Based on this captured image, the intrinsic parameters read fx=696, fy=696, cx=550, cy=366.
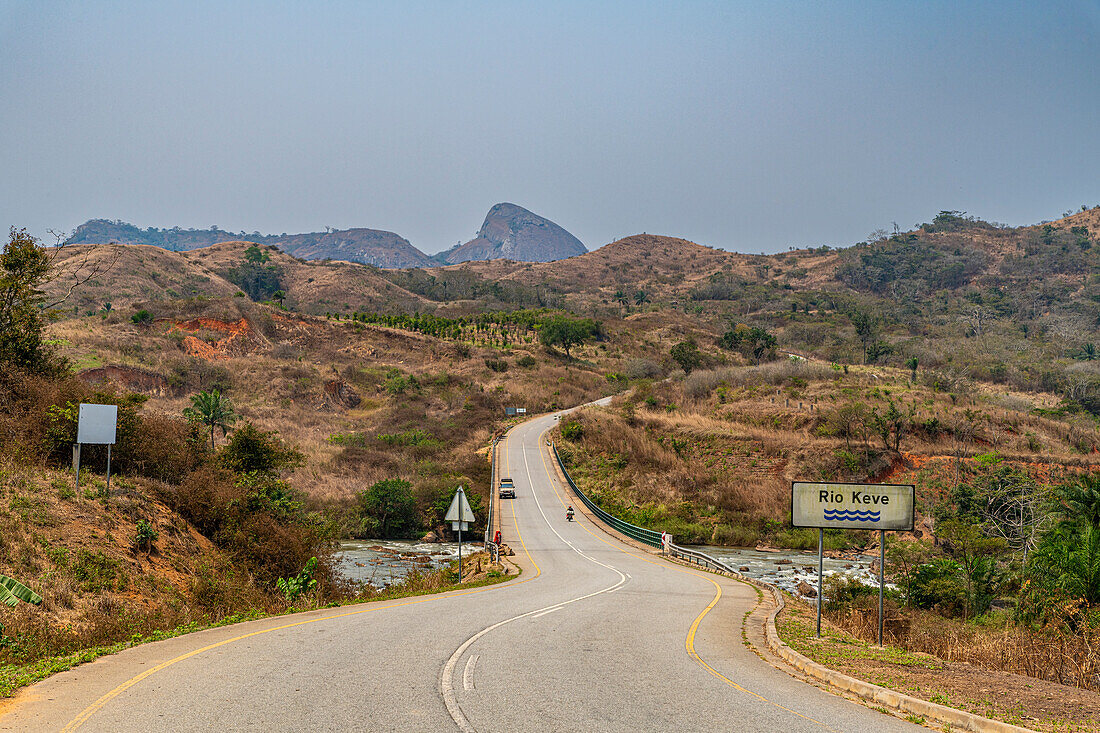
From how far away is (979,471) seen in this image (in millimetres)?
44969

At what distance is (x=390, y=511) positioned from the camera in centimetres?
4272

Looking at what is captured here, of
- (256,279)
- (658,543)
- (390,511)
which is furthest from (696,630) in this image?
(256,279)

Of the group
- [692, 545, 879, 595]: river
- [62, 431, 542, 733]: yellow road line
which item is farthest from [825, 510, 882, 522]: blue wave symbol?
[692, 545, 879, 595]: river

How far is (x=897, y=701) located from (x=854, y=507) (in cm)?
459

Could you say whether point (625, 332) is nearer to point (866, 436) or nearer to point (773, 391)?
point (773, 391)

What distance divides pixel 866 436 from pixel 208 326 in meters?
72.9

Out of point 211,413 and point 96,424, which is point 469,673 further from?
point 211,413

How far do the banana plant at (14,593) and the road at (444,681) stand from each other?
1.44m

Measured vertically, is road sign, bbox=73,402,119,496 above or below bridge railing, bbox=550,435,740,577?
above

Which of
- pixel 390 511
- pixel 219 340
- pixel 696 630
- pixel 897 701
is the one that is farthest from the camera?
pixel 219 340

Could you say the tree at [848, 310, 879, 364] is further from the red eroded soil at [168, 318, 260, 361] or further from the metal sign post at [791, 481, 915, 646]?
the metal sign post at [791, 481, 915, 646]

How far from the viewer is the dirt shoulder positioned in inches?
278

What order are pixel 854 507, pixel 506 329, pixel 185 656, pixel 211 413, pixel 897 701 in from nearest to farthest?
pixel 897 701
pixel 185 656
pixel 854 507
pixel 211 413
pixel 506 329

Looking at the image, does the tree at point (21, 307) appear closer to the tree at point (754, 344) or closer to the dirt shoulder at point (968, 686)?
the dirt shoulder at point (968, 686)
